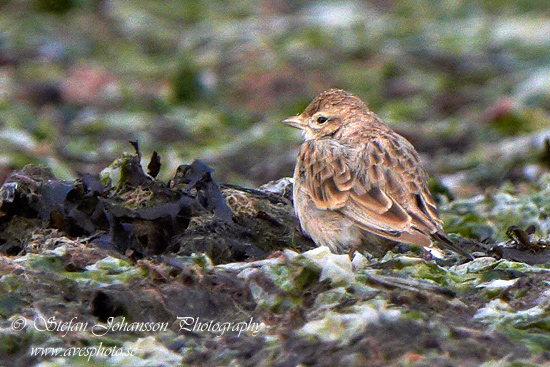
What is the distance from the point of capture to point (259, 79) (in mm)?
16703

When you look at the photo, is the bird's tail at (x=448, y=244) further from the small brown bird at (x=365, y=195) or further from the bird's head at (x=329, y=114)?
the bird's head at (x=329, y=114)

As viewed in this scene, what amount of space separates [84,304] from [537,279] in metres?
2.43

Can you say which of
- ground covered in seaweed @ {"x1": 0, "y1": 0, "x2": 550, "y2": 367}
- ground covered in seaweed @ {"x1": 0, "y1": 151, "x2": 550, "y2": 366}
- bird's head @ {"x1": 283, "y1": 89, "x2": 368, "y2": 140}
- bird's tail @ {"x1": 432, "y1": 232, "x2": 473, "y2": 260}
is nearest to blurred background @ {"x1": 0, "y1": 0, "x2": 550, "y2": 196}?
ground covered in seaweed @ {"x1": 0, "y1": 0, "x2": 550, "y2": 367}

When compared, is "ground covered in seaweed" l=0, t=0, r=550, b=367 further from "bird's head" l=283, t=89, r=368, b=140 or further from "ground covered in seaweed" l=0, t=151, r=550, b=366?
"bird's head" l=283, t=89, r=368, b=140

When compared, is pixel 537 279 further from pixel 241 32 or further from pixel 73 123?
pixel 241 32

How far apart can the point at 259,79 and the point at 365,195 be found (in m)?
9.86

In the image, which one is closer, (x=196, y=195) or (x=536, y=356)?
(x=536, y=356)

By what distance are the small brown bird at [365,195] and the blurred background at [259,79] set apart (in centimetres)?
352

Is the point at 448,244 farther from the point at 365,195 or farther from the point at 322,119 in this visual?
the point at 322,119

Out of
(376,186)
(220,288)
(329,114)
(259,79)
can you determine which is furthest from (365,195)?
(259,79)

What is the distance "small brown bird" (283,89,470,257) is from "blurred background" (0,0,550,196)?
11.5 ft

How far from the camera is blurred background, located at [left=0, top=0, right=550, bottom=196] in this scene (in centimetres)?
1277

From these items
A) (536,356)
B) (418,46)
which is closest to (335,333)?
(536,356)

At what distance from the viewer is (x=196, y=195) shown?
279 inches
